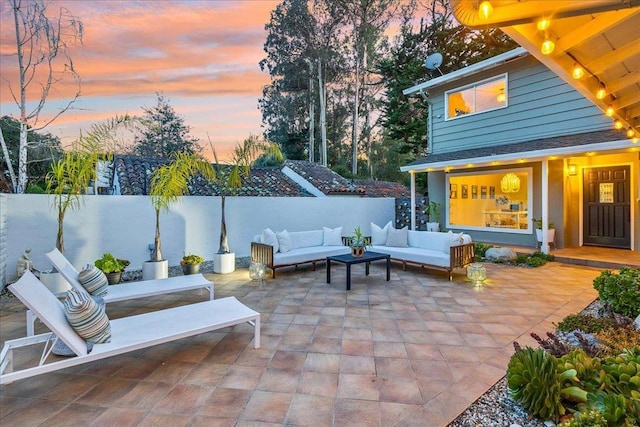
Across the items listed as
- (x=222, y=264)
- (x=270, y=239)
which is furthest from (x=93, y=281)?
(x=270, y=239)

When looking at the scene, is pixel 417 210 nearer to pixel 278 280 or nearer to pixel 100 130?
pixel 278 280

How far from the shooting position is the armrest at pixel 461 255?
651cm

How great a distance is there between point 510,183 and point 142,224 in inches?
398

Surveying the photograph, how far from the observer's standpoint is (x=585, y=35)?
91.1 inches

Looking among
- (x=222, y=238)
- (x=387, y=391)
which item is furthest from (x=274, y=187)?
(x=387, y=391)

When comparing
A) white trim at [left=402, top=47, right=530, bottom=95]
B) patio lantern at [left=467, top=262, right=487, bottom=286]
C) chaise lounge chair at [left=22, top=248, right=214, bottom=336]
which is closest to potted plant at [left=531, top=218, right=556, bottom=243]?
patio lantern at [left=467, top=262, right=487, bottom=286]

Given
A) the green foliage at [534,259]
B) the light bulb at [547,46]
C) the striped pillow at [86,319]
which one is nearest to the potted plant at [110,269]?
the striped pillow at [86,319]

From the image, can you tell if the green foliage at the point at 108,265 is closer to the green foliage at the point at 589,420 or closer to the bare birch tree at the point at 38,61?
the bare birch tree at the point at 38,61

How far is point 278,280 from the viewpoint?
6.64 metres

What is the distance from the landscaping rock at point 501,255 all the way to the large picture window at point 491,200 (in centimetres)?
162

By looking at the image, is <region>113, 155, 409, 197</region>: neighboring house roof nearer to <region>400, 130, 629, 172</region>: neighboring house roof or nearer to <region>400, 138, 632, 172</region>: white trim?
<region>400, 130, 629, 172</region>: neighboring house roof

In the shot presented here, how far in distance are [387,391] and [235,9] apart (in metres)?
9.45

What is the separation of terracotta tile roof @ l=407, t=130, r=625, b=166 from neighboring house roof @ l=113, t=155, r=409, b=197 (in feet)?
10.5

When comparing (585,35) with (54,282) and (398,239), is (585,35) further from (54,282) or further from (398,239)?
(54,282)
